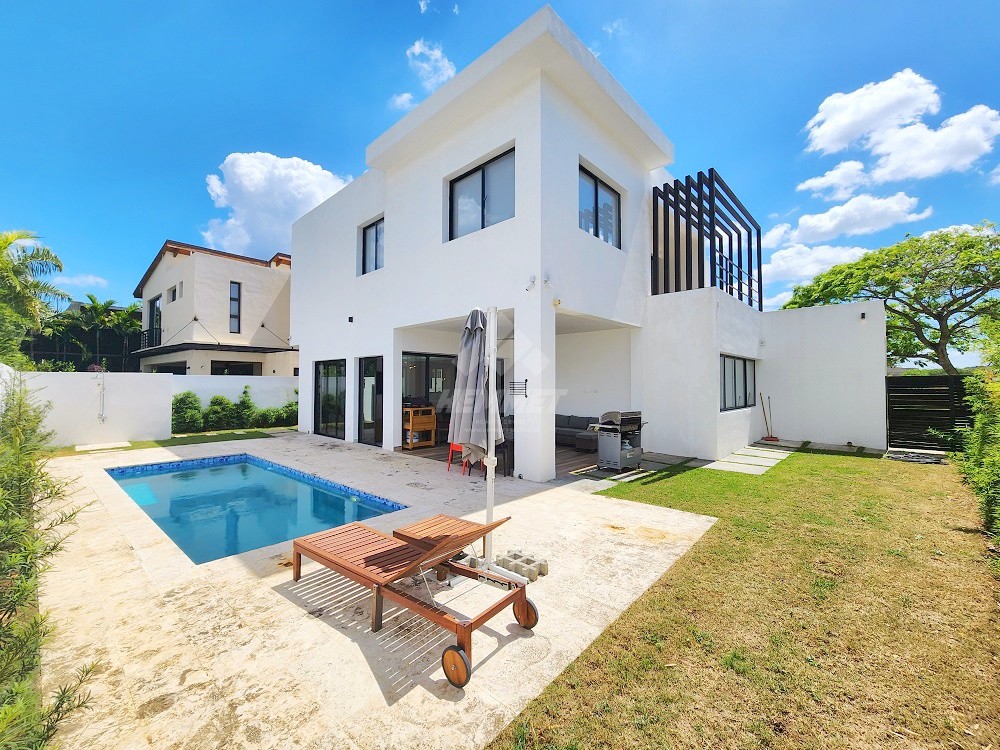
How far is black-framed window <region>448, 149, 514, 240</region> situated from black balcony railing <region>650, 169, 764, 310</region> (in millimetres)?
4990

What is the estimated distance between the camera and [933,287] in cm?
1927

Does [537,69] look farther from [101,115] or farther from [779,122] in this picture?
[101,115]

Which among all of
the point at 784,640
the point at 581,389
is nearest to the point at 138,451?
the point at 581,389

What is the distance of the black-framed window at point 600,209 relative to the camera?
366 inches

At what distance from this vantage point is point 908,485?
24.4ft

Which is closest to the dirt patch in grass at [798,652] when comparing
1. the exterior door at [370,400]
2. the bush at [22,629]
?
the bush at [22,629]

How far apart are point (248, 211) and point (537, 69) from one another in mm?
31297

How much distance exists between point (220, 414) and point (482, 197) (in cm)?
1342

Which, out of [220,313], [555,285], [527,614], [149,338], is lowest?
[527,614]

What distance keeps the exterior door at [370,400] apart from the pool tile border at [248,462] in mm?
2892

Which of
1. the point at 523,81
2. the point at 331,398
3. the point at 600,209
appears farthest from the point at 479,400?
the point at 331,398

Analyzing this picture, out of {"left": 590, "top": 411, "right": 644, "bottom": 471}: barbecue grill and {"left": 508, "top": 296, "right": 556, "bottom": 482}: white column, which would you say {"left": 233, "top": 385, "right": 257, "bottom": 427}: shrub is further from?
{"left": 590, "top": 411, "right": 644, "bottom": 471}: barbecue grill

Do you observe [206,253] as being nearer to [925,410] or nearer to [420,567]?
[420,567]

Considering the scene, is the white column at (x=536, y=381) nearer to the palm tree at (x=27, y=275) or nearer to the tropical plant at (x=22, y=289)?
the tropical plant at (x=22, y=289)
